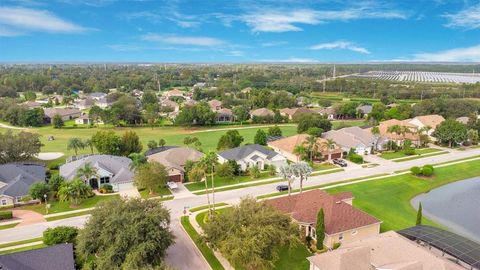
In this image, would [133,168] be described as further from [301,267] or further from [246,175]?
[301,267]

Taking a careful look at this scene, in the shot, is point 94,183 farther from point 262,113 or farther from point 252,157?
point 262,113

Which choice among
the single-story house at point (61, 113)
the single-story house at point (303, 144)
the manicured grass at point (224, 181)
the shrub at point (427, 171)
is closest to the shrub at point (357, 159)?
the single-story house at point (303, 144)

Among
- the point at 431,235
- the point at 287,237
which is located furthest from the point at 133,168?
the point at 431,235

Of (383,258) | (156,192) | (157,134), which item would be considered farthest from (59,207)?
(157,134)

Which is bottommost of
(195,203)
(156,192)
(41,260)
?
(195,203)

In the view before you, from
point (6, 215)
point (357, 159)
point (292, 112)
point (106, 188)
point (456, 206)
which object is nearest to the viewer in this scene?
point (6, 215)

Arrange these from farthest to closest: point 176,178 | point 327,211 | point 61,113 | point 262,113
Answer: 1. point 61,113
2. point 262,113
3. point 176,178
4. point 327,211

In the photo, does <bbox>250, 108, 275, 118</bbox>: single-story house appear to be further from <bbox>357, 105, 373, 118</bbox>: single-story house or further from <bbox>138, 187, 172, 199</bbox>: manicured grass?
<bbox>138, 187, 172, 199</bbox>: manicured grass
